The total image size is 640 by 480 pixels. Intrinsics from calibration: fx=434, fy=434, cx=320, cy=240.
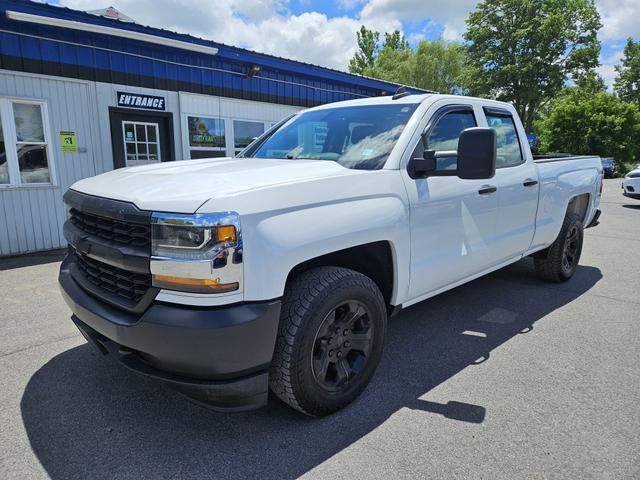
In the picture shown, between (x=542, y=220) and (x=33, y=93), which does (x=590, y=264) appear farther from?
(x=33, y=93)

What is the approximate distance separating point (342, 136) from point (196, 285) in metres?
1.89

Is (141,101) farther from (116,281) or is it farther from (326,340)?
(326,340)

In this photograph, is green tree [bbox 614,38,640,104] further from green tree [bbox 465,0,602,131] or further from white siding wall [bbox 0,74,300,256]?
white siding wall [bbox 0,74,300,256]

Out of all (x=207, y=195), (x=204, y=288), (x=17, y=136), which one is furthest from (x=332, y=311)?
(x=17, y=136)

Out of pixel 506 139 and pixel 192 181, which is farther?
pixel 506 139

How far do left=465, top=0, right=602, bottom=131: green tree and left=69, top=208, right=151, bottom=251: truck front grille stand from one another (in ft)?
127

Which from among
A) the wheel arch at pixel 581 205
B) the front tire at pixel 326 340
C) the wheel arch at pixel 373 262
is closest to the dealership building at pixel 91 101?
the wheel arch at pixel 373 262

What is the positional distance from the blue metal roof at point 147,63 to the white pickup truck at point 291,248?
5.22 meters

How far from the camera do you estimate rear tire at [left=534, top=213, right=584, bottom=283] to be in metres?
4.98

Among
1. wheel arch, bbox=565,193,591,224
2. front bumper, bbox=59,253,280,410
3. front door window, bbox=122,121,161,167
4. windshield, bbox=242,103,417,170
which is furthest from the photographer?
front door window, bbox=122,121,161,167

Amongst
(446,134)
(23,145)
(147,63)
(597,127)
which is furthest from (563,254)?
(597,127)

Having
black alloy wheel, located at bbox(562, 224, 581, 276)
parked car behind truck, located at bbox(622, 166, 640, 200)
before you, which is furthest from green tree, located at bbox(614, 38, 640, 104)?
black alloy wheel, located at bbox(562, 224, 581, 276)

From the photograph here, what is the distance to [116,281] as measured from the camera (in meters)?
2.32

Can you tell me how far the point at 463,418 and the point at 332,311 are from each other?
41.0 inches
